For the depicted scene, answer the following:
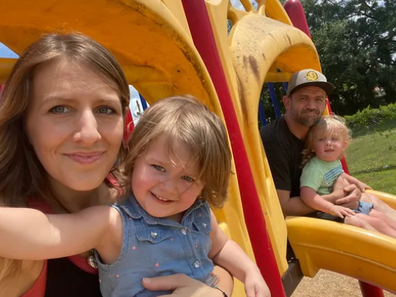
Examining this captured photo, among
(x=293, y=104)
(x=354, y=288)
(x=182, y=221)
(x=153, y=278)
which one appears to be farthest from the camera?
(x=354, y=288)

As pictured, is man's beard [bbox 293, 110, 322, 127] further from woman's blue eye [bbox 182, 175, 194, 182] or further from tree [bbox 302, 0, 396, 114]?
tree [bbox 302, 0, 396, 114]

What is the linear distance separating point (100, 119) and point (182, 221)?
353 mm

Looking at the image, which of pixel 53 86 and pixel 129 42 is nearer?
pixel 53 86

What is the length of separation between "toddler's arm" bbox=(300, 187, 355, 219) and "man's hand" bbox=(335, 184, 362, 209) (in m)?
0.10

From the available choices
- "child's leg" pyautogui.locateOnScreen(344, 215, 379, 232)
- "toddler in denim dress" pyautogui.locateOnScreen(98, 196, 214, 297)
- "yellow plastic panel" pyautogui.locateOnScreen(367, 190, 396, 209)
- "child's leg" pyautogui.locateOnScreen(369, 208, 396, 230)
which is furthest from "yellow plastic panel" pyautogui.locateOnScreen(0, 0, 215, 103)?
"yellow plastic panel" pyautogui.locateOnScreen(367, 190, 396, 209)

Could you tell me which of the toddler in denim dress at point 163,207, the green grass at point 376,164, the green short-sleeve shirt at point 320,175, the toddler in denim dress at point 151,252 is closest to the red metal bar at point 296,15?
the green short-sleeve shirt at point 320,175

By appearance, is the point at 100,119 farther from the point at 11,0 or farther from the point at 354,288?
the point at 354,288

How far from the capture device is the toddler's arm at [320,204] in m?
2.18

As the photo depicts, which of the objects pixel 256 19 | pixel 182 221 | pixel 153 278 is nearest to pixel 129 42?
pixel 182 221

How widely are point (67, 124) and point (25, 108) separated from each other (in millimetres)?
96

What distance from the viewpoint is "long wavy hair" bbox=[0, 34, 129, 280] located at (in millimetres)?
837

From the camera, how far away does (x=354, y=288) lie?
133 inches

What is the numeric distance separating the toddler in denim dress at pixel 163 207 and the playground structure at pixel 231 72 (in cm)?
31

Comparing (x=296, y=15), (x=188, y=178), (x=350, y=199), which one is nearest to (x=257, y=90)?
(x=350, y=199)
